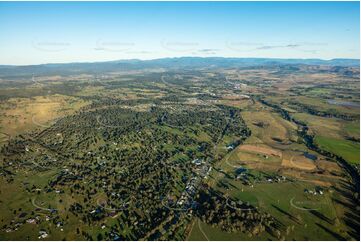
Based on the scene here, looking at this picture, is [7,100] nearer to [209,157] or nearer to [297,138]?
[209,157]

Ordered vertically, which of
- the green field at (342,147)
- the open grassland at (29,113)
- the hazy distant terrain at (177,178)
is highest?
the open grassland at (29,113)

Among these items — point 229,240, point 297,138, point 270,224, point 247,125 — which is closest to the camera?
point 229,240

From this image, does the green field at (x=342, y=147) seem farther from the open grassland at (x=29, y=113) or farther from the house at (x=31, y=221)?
the open grassland at (x=29, y=113)

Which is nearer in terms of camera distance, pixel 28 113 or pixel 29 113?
pixel 28 113

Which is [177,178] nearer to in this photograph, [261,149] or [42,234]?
[42,234]

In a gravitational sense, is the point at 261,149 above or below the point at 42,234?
below

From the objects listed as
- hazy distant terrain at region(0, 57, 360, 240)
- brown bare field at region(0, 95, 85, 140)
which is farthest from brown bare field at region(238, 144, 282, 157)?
brown bare field at region(0, 95, 85, 140)

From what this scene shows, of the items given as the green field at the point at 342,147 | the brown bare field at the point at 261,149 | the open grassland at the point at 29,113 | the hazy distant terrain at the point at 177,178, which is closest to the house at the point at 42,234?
the hazy distant terrain at the point at 177,178

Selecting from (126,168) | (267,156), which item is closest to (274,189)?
(267,156)

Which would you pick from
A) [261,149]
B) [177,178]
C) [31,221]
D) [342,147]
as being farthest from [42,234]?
[342,147]

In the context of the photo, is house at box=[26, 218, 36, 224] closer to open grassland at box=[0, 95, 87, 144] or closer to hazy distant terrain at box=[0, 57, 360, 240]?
hazy distant terrain at box=[0, 57, 360, 240]

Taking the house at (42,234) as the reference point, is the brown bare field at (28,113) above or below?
above
